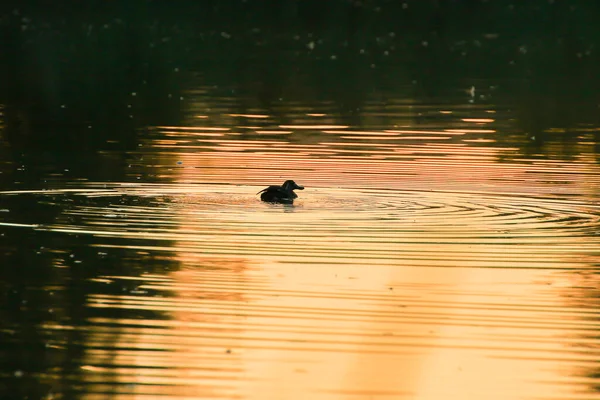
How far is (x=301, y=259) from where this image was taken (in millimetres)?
16703


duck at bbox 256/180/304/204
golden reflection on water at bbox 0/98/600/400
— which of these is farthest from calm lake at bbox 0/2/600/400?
duck at bbox 256/180/304/204

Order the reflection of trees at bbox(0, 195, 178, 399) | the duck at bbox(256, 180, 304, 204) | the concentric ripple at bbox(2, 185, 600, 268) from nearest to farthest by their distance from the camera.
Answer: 1. the reflection of trees at bbox(0, 195, 178, 399)
2. the concentric ripple at bbox(2, 185, 600, 268)
3. the duck at bbox(256, 180, 304, 204)

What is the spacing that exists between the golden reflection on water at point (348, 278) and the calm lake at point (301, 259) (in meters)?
0.03

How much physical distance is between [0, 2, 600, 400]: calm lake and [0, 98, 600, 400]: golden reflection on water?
33 millimetres

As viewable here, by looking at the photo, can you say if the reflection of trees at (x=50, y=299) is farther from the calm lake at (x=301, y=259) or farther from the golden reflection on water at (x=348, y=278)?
the golden reflection on water at (x=348, y=278)

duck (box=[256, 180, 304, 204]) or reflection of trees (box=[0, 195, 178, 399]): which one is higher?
reflection of trees (box=[0, 195, 178, 399])

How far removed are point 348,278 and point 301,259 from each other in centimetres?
100

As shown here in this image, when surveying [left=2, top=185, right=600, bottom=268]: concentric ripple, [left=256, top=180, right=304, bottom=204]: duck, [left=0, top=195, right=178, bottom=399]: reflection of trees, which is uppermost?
[left=0, top=195, right=178, bottom=399]: reflection of trees

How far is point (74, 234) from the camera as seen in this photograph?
18109mm

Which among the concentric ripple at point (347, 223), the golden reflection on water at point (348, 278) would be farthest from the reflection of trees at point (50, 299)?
the concentric ripple at point (347, 223)

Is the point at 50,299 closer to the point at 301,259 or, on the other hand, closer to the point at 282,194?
the point at 301,259

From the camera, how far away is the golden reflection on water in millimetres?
12203

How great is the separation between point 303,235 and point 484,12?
6469 centimetres

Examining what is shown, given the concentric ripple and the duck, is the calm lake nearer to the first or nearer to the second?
the concentric ripple
